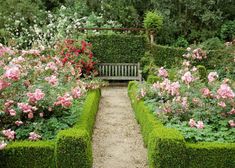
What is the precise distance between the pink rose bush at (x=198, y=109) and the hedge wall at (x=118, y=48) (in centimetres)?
704

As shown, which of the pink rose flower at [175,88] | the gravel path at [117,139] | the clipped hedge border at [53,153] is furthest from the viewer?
the pink rose flower at [175,88]

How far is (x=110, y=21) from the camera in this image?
17.7m

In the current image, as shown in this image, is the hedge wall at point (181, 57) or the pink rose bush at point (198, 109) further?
the hedge wall at point (181, 57)

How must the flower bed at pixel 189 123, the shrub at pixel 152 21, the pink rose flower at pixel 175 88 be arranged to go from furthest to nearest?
the shrub at pixel 152 21 < the pink rose flower at pixel 175 88 < the flower bed at pixel 189 123

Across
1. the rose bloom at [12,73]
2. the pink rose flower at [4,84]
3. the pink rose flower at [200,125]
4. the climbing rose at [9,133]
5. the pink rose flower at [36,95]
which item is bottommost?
the pink rose flower at [200,125]

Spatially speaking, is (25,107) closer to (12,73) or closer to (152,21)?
(12,73)

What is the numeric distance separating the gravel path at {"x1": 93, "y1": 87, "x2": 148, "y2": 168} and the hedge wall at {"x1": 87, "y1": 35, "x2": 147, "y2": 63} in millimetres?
4058

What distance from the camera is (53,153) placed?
19.7ft

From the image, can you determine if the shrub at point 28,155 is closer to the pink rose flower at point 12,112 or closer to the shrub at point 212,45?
the pink rose flower at point 12,112

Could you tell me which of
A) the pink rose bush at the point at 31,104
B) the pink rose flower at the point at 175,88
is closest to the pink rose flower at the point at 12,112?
the pink rose bush at the point at 31,104

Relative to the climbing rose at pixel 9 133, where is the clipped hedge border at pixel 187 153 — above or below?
below

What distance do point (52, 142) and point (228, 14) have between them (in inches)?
578

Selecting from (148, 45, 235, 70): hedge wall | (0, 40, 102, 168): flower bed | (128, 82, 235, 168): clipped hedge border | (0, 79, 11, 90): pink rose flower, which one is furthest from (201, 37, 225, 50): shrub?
(0, 79, 11, 90): pink rose flower

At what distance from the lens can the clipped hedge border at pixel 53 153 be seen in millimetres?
5887
